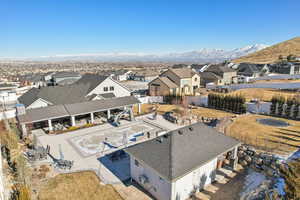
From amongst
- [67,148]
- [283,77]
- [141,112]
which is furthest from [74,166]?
[283,77]

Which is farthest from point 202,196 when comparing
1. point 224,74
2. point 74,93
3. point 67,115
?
point 224,74

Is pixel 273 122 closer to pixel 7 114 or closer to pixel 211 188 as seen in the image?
pixel 211 188

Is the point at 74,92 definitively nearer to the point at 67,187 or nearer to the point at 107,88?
the point at 107,88

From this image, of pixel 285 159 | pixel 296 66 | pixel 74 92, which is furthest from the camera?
pixel 296 66

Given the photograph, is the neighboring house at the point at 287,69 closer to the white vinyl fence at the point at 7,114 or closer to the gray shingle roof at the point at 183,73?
the gray shingle roof at the point at 183,73

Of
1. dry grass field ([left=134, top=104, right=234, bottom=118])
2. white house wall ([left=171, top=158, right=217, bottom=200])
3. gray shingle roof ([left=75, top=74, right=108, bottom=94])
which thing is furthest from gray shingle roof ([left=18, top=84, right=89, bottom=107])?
white house wall ([left=171, top=158, right=217, bottom=200])

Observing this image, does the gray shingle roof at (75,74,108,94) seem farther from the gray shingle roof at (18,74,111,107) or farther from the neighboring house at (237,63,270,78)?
the neighboring house at (237,63,270,78)

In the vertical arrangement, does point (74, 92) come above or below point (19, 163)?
above
